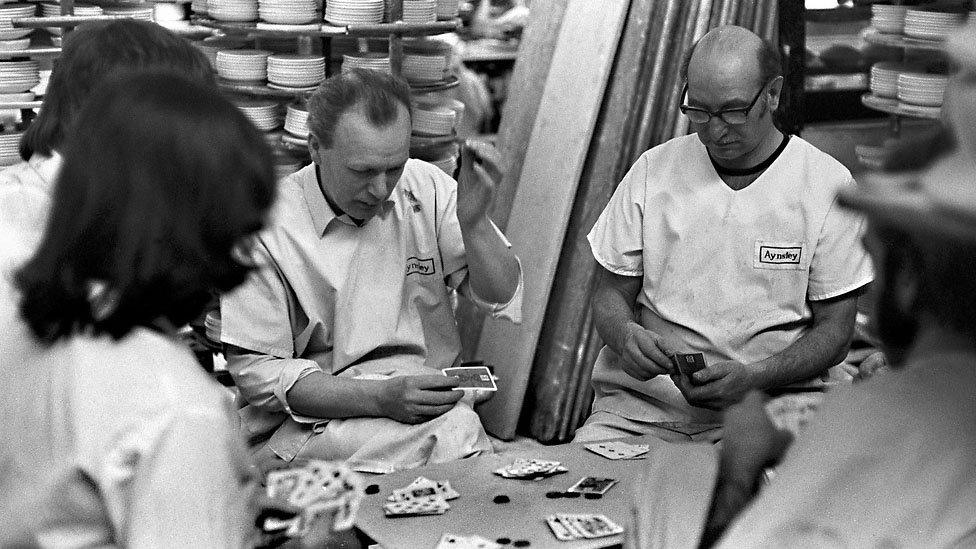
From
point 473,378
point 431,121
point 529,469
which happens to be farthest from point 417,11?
point 529,469

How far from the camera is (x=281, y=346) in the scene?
3.14m

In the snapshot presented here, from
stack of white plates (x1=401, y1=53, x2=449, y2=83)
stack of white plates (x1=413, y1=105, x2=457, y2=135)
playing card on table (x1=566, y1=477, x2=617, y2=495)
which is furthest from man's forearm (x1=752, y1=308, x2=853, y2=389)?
stack of white plates (x1=401, y1=53, x2=449, y2=83)

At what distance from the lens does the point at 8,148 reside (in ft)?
15.5

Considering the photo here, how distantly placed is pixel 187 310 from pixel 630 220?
1899mm

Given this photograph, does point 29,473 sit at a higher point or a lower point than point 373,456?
higher

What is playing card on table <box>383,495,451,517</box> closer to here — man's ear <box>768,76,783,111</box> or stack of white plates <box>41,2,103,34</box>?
man's ear <box>768,76,783,111</box>

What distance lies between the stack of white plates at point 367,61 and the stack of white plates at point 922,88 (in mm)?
2078

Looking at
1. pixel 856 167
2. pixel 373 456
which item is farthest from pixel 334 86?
pixel 856 167

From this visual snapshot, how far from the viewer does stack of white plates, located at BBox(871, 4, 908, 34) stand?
4543 millimetres

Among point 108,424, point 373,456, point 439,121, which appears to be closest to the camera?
point 108,424

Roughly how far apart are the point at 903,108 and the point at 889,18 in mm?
389

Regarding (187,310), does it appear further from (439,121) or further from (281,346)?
(439,121)

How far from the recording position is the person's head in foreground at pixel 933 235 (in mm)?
1146

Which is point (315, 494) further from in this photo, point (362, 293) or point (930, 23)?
point (930, 23)
